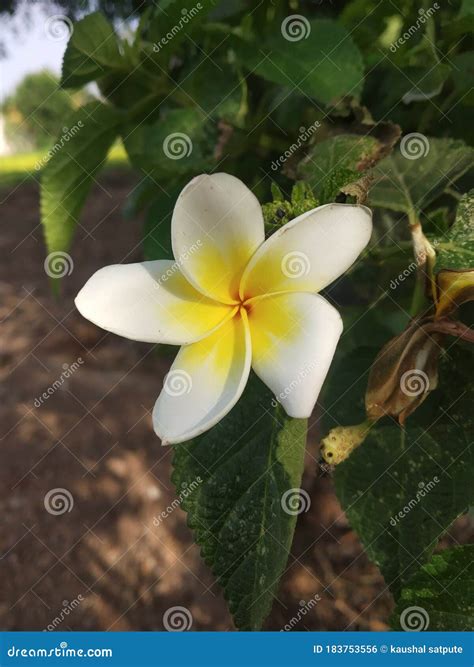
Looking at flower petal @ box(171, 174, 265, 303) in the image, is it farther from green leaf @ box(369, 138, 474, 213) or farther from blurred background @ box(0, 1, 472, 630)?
blurred background @ box(0, 1, 472, 630)

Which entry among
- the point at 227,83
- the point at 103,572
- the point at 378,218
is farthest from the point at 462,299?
the point at 103,572

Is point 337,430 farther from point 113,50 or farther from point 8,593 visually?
point 8,593

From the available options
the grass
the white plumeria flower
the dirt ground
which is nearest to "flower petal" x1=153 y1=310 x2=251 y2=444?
the white plumeria flower

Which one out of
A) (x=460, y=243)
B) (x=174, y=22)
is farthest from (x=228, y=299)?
(x=174, y=22)

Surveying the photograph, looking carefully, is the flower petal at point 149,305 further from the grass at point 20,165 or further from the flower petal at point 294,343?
the grass at point 20,165

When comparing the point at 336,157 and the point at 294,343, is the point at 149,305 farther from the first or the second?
the point at 336,157

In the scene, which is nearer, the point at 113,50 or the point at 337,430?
the point at 337,430
